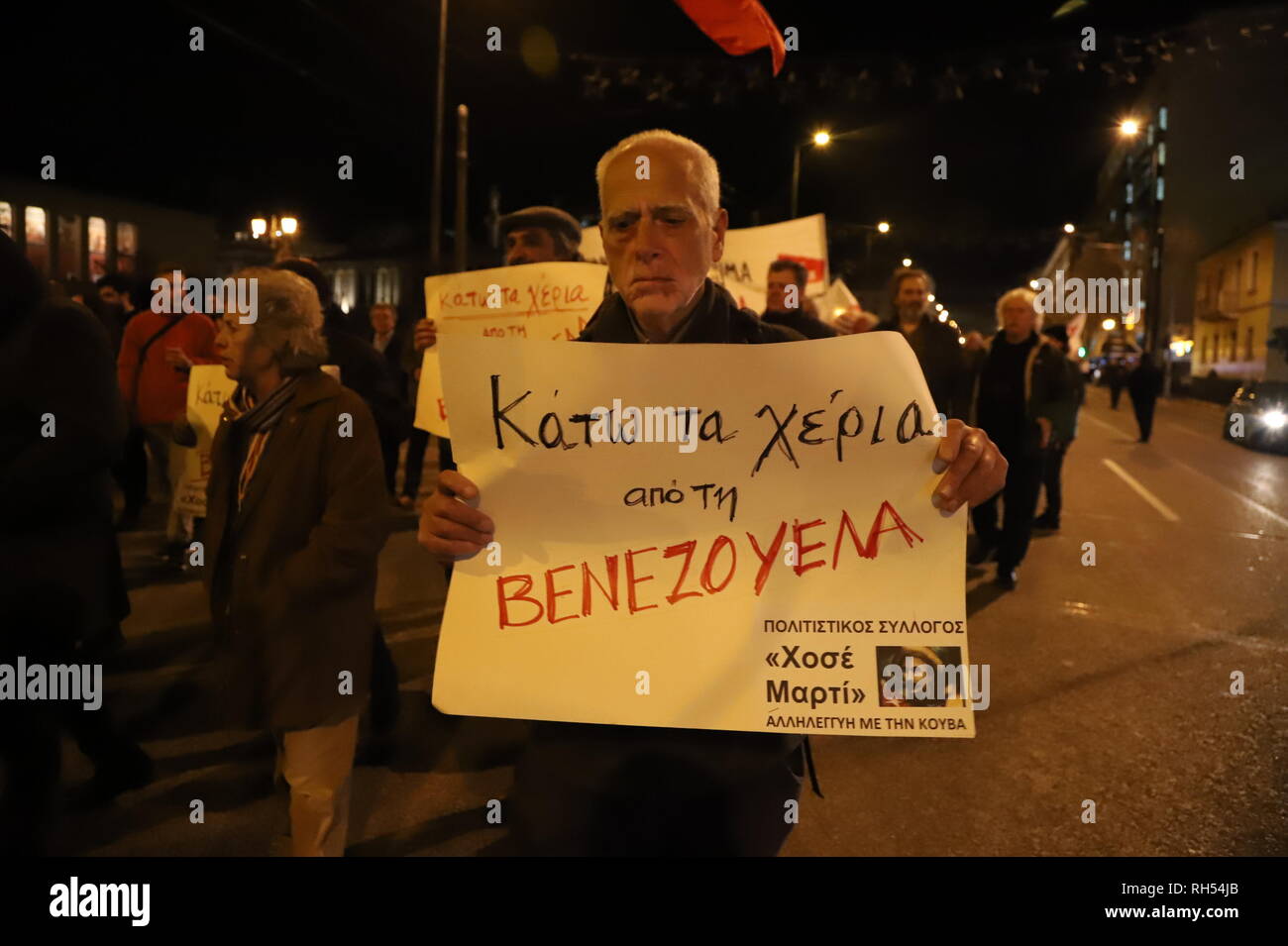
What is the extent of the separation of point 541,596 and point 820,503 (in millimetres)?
523

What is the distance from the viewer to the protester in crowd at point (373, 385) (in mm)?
4020

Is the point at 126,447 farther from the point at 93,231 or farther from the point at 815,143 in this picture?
the point at 93,231

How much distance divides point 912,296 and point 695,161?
510 centimetres

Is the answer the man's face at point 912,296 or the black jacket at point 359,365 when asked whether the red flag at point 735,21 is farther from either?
the man's face at point 912,296

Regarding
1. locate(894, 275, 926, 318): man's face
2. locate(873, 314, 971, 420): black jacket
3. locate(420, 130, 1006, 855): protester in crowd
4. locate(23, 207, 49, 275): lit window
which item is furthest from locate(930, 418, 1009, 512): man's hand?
locate(23, 207, 49, 275): lit window

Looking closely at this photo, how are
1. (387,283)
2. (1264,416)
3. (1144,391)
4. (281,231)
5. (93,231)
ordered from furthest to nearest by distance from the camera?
(387,283) < (93,231) < (1144,391) < (1264,416) < (281,231)

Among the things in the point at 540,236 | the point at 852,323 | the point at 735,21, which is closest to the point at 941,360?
the point at 852,323

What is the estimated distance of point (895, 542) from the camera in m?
1.66

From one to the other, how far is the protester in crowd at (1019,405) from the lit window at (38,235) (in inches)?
1157

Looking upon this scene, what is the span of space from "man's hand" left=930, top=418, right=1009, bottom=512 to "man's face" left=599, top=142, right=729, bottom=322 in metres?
0.54

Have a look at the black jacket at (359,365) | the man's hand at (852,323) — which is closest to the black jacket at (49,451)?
the black jacket at (359,365)

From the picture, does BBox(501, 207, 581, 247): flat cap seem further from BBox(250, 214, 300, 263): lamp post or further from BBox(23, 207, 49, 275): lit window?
BBox(23, 207, 49, 275): lit window

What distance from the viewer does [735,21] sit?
8.68 ft

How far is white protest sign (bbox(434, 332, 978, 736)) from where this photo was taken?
64.7 inches
